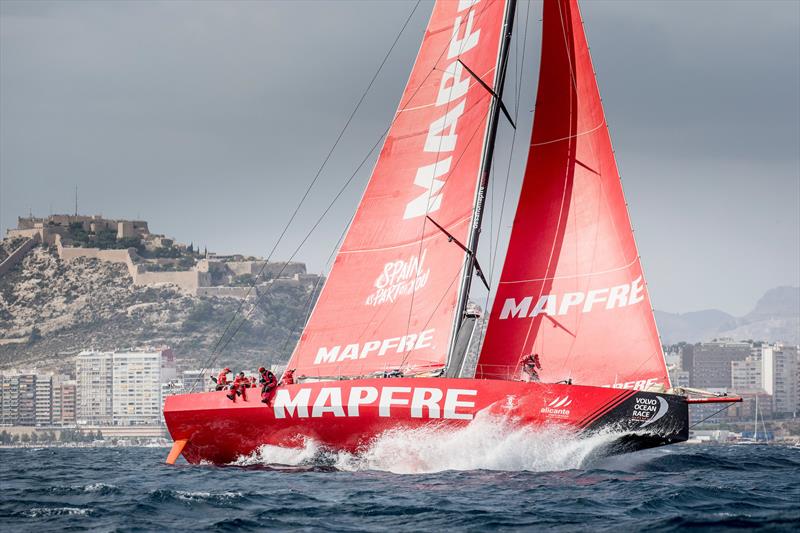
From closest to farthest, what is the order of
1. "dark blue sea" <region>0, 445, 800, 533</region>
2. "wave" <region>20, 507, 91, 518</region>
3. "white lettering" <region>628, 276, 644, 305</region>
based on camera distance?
"dark blue sea" <region>0, 445, 800, 533</region> → "wave" <region>20, 507, 91, 518</region> → "white lettering" <region>628, 276, 644, 305</region>

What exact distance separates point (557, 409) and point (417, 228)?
171 inches

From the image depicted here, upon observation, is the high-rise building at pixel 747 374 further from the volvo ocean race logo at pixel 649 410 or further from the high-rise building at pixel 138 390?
the volvo ocean race logo at pixel 649 410

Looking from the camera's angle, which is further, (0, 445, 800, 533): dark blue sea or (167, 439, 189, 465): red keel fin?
(167, 439, 189, 465): red keel fin

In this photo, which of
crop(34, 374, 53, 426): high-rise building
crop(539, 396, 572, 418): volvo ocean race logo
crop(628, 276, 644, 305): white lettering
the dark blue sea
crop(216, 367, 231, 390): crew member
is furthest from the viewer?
crop(34, 374, 53, 426): high-rise building

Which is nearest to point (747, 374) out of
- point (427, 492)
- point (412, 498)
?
point (427, 492)

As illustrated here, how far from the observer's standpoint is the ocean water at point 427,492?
14.1 metres

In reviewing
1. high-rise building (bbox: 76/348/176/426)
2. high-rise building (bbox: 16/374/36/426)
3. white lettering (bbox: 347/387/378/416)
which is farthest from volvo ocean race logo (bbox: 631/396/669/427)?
high-rise building (bbox: 16/374/36/426)

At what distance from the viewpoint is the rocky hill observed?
566ft

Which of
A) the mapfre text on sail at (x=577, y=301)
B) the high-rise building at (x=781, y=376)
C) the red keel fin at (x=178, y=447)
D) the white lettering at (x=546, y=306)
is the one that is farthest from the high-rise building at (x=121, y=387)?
the white lettering at (x=546, y=306)

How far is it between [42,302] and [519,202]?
561 ft

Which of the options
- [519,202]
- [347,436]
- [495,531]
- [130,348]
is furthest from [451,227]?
[130,348]

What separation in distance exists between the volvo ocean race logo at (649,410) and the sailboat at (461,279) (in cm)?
8

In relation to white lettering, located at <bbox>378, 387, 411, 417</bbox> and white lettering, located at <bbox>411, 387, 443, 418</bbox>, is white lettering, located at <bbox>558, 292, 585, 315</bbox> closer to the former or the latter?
white lettering, located at <bbox>411, 387, 443, 418</bbox>

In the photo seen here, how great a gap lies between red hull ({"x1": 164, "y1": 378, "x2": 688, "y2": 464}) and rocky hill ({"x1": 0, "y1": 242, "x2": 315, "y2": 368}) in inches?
5651
